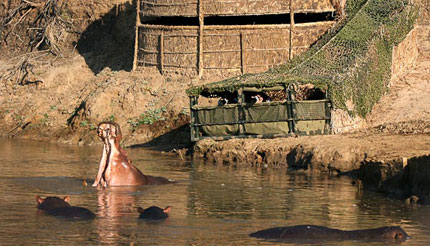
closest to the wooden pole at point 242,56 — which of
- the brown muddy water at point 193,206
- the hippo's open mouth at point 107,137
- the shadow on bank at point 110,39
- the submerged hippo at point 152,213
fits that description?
the shadow on bank at point 110,39

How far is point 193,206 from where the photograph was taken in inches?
727

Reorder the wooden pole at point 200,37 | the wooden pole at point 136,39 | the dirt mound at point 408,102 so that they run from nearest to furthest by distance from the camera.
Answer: the dirt mound at point 408,102 → the wooden pole at point 200,37 → the wooden pole at point 136,39

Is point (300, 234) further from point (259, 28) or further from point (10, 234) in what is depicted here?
point (259, 28)

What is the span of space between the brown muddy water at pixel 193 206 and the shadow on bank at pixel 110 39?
36.8 ft

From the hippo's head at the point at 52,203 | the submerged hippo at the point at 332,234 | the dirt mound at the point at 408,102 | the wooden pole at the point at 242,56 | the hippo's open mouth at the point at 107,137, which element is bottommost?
the submerged hippo at the point at 332,234

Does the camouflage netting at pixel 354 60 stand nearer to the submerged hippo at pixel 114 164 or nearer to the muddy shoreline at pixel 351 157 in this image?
the muddy shoreline at pixel 351 157

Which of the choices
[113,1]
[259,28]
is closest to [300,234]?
[259,28]

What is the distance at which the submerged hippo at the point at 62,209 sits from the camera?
16.5 metres

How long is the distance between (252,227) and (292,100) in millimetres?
10394

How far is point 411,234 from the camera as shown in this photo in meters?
15.8

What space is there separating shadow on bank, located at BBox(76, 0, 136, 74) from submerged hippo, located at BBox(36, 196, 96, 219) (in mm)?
19066

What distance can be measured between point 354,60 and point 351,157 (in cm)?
602

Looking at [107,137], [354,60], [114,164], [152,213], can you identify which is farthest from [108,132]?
[354,60]

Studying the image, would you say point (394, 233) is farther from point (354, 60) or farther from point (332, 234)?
point (354, 60)
